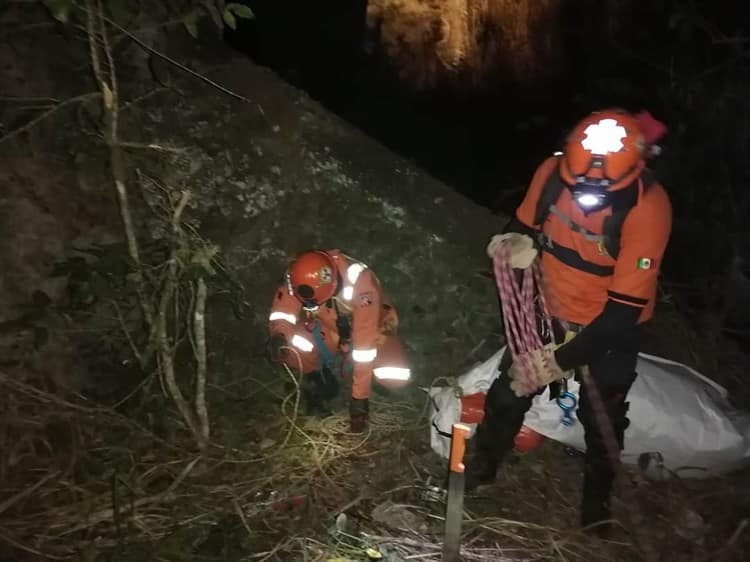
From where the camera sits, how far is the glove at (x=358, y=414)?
390 cm

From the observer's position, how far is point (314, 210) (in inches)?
163

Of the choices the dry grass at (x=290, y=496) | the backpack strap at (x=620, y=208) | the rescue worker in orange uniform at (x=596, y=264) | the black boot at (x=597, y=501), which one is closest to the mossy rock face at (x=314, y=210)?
the dry grass at (x=290, y=496)

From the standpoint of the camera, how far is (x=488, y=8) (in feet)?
27.9

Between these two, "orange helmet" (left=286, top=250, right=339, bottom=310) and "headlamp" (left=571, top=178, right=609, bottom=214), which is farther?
"orange helmet" (left=286, top=250, right=339, bottom=310)

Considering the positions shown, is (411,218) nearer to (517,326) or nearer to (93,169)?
(517,326)

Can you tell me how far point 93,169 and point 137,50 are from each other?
0.77 meters

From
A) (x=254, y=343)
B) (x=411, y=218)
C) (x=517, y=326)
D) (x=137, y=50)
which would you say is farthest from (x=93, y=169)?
(x=517, y=326)

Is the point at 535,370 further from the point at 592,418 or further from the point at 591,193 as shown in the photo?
the point at 591,193

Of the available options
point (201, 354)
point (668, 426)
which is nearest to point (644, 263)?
point (668, 426)

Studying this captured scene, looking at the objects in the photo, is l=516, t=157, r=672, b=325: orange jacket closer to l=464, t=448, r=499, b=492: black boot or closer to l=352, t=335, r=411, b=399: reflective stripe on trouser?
Answer: l=464, t=448, r=499, b=492: black boot

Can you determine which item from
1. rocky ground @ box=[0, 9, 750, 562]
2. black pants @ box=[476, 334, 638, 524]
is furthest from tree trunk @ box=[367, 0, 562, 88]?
black pants @ box=[476, 334, 638, 524]

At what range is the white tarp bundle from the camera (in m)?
3.53

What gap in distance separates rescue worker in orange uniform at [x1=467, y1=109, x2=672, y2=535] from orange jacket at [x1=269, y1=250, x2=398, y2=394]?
748 millimetres

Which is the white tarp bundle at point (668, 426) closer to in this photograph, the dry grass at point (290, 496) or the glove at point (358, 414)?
the dry grass at point (290, 496)
